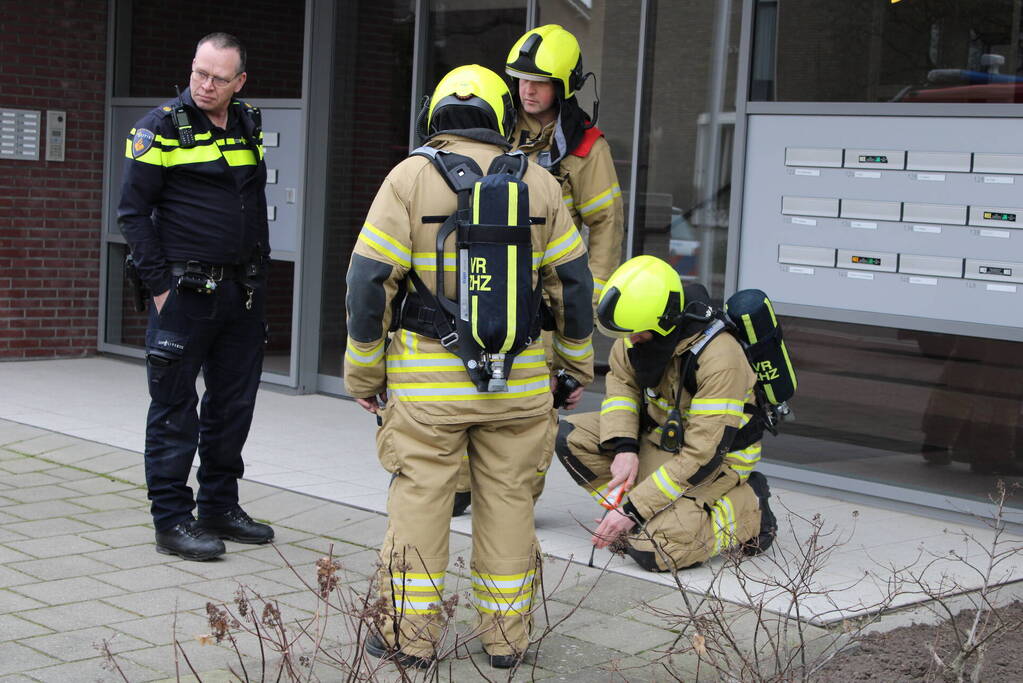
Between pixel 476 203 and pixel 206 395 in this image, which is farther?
pixel 206 395

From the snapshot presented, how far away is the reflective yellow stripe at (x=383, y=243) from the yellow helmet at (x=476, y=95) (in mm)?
462

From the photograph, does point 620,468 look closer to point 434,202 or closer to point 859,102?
point 434,202

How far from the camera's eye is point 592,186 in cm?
586

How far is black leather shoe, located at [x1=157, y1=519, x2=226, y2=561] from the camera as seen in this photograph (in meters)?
5.37

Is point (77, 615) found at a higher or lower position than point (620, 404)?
lower

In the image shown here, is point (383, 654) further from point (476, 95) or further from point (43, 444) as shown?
point (43, 444)

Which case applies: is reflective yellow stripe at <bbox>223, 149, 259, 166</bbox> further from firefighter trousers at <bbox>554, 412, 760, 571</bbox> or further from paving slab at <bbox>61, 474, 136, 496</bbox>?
paving slab at <bbox>61, 474, 136, 496</bbox>

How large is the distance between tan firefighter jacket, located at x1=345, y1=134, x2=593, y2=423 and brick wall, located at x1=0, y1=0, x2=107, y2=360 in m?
7.02

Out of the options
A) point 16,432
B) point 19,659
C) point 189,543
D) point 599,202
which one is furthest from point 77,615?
point 16,432

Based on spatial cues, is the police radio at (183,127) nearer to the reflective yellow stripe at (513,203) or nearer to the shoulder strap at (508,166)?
the shoulder strap at (508,166)

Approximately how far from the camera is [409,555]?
423 centimetres

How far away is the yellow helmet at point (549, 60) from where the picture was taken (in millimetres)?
5676

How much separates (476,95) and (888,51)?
3486 millimetres

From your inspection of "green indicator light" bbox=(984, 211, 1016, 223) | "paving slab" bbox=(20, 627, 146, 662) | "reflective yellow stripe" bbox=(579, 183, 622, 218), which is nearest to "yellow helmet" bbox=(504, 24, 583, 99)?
"reflective yellow stripe" bbox=(579, 183, 622, 218)
